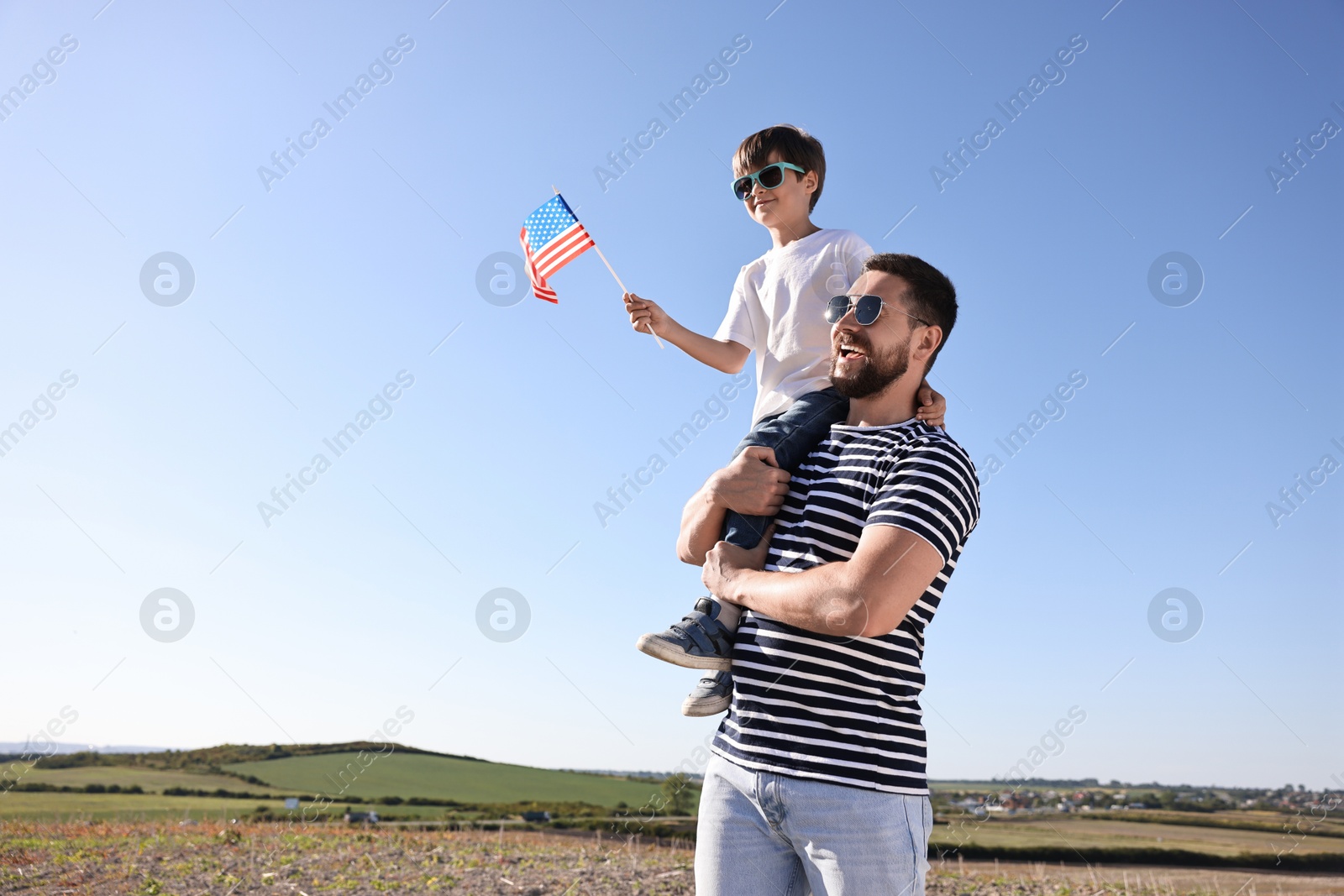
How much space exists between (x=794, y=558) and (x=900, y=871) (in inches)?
35.4

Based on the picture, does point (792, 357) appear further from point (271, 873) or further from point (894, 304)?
point (271, 873)

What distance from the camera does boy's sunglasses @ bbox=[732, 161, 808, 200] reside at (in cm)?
436

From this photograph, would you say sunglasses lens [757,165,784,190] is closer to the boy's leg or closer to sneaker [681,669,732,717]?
the boy's leg

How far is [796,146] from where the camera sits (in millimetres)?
Answer: 4414

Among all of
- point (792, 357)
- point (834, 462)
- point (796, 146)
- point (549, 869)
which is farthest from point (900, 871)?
point (549, 869)

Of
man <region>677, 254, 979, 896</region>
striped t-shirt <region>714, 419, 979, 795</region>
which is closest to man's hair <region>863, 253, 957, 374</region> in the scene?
man <region>677, 254, 979, 896</region>

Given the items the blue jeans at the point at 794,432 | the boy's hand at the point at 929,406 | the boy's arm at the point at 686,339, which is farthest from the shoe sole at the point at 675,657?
the boy's arm at the point at 686,339

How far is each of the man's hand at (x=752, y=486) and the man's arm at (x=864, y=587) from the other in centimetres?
41

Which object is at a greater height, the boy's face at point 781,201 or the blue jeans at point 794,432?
the boy's face at point 781,201

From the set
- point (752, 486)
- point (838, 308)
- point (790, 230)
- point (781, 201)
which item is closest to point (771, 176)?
point (781, 201)

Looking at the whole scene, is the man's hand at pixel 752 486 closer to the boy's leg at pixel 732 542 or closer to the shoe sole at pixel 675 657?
the boy's leg at pixel 732 542

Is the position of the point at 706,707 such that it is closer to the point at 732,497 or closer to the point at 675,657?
the point at 675,657

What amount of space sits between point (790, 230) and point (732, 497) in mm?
1975

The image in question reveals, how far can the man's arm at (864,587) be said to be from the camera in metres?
2.32
